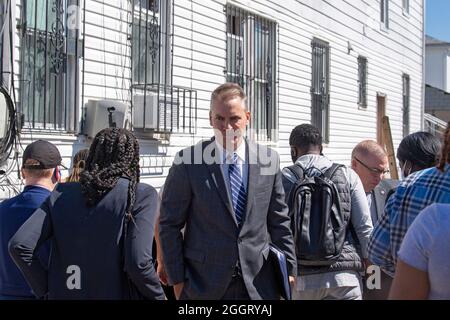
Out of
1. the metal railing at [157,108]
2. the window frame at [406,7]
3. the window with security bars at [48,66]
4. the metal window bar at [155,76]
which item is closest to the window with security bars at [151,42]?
the metal window bar at [155,76]

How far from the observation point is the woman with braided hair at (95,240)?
334cm

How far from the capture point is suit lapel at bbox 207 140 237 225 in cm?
350

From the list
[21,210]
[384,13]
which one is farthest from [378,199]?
[384,13]

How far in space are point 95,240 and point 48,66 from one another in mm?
3721

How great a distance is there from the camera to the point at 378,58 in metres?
16.7

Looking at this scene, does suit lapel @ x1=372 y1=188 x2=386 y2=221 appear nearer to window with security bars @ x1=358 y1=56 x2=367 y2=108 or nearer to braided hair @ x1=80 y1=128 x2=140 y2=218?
braided hair @ x1=80 y1=128 x2=140 y2=218

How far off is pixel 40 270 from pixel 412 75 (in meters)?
18.0

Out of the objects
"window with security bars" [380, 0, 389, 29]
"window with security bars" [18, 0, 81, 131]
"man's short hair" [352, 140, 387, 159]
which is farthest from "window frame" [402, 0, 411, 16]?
"man's short hair" [352, 140, 387, 159]

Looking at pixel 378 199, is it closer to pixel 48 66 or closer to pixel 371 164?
pixel 371 164

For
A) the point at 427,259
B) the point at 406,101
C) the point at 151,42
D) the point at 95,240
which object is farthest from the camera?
the point at 406,101

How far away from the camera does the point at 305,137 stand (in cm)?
463
